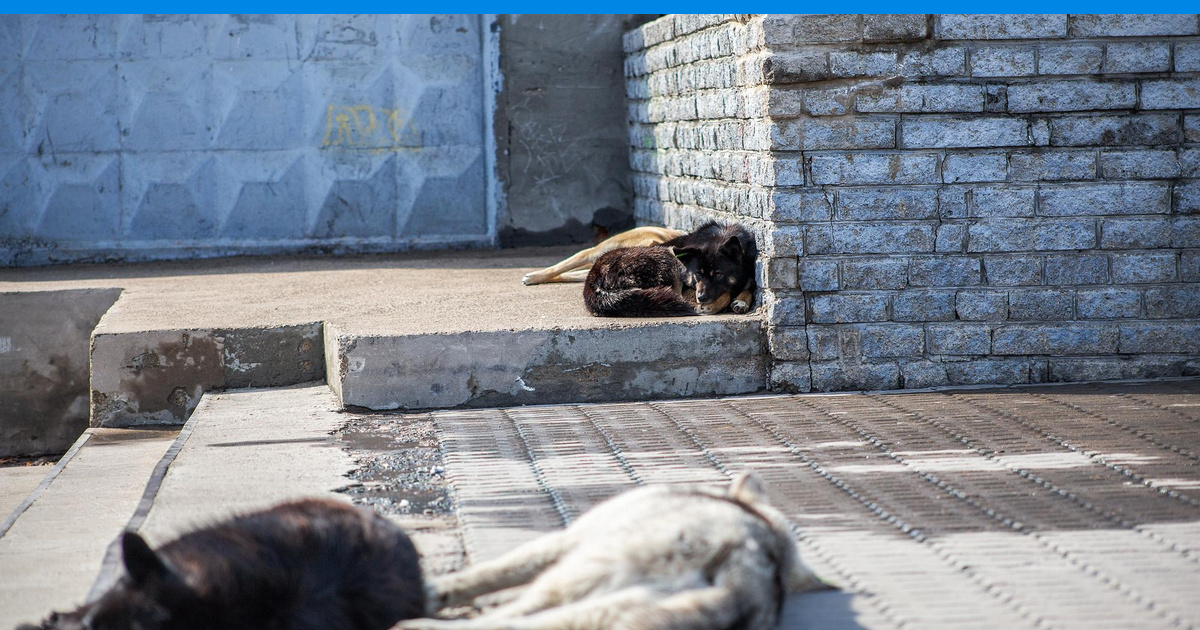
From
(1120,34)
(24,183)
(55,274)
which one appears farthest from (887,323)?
(24,183)

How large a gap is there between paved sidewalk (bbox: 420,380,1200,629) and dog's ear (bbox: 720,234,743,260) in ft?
2.73

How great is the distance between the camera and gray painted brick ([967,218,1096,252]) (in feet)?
20.0

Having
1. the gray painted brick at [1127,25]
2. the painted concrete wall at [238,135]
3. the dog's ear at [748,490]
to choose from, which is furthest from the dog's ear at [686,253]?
the painted concrete wall at [238,135]

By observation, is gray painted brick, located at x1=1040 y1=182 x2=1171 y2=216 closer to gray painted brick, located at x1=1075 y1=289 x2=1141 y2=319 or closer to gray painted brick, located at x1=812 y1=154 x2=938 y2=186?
gray painted brick, located at x1=1075 y1=289 x2=1141 y2=319

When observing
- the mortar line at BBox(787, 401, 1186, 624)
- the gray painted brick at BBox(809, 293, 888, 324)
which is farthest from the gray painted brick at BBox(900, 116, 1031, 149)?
the mortar line at BBox(787, 401, 1186, 624)

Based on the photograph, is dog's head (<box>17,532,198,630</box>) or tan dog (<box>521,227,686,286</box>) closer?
dog's head (<box>17,532,198,630</box>)

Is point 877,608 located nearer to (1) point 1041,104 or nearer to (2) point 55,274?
(1) point 1041,104

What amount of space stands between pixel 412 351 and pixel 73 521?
180 cm

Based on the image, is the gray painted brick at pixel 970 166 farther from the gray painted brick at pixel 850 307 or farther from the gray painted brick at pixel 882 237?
the gray painted brick at pixel 850 307

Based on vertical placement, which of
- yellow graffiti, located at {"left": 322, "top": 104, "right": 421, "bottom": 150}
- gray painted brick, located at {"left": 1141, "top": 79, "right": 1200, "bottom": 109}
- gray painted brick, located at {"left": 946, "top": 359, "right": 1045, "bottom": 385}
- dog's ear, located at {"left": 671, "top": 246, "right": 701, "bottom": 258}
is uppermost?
yellow graffiti, located at {"left": 322, "top": 104, "right": 421, "bottom": 150}

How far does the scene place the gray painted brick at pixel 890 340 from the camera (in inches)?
242

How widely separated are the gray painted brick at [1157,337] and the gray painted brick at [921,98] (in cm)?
155

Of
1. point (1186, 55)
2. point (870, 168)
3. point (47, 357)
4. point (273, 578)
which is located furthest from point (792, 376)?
point (47, 357)

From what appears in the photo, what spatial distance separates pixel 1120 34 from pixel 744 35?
199 cm
